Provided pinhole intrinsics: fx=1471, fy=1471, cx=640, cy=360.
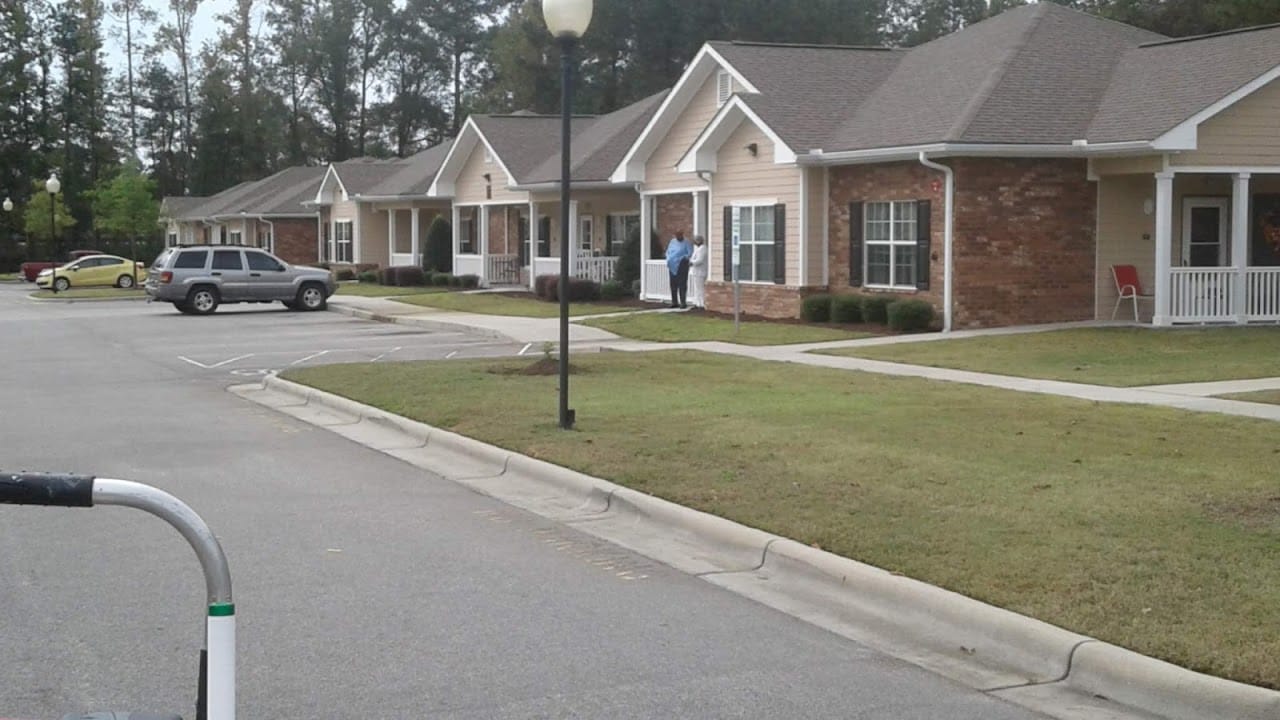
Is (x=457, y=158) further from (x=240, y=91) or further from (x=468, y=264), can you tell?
(x=240, y=91)

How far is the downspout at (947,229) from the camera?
25016 millimetres

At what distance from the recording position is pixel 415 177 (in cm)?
5378

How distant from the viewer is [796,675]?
22.0 feet

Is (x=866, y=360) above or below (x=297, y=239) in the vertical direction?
below

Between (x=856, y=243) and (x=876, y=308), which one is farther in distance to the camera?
(x=856, y=243)

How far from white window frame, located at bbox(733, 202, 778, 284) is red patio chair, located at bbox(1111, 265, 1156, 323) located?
6.79m

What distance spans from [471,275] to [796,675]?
133 feet

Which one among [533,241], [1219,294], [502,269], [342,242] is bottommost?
[1219,294]

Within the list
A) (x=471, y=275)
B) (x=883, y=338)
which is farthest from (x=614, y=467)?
(x=471, y=275)

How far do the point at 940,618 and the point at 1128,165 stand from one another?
19.4 metres

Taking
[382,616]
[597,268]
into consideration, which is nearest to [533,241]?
[597,268]

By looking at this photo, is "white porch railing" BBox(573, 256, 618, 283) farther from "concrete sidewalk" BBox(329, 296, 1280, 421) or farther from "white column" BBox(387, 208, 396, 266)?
"white column" BBox(387, 208, 396, 266)

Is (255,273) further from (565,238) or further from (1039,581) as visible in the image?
(1039,581)

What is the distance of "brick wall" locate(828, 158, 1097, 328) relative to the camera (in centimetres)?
2525
